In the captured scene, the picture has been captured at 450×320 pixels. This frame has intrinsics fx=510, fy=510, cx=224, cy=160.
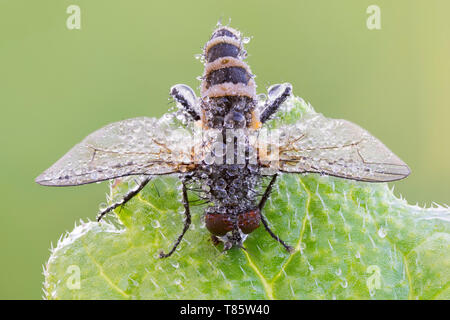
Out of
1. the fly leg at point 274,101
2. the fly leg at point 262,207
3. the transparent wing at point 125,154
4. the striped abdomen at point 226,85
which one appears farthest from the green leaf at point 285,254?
the fly leg at point 274,101

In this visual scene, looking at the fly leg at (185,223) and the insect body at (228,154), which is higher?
the insect body at (228,154)

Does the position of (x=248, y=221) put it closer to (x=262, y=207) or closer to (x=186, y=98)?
(x=262, y=207)

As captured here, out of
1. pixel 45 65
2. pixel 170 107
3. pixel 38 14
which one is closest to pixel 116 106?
pixel 45 65

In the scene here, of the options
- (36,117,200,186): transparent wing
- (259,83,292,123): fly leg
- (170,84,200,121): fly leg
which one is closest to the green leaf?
(36,117,200,186): transparent wing

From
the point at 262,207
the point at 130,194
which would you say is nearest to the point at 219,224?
the point at 262,207

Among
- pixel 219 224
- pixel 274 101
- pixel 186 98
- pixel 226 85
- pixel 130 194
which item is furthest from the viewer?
pixel 186 98

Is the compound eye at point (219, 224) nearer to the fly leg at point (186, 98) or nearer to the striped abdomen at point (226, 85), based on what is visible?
the striped abdomen at point (226, 85)

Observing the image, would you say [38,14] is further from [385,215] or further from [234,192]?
[385,215]
